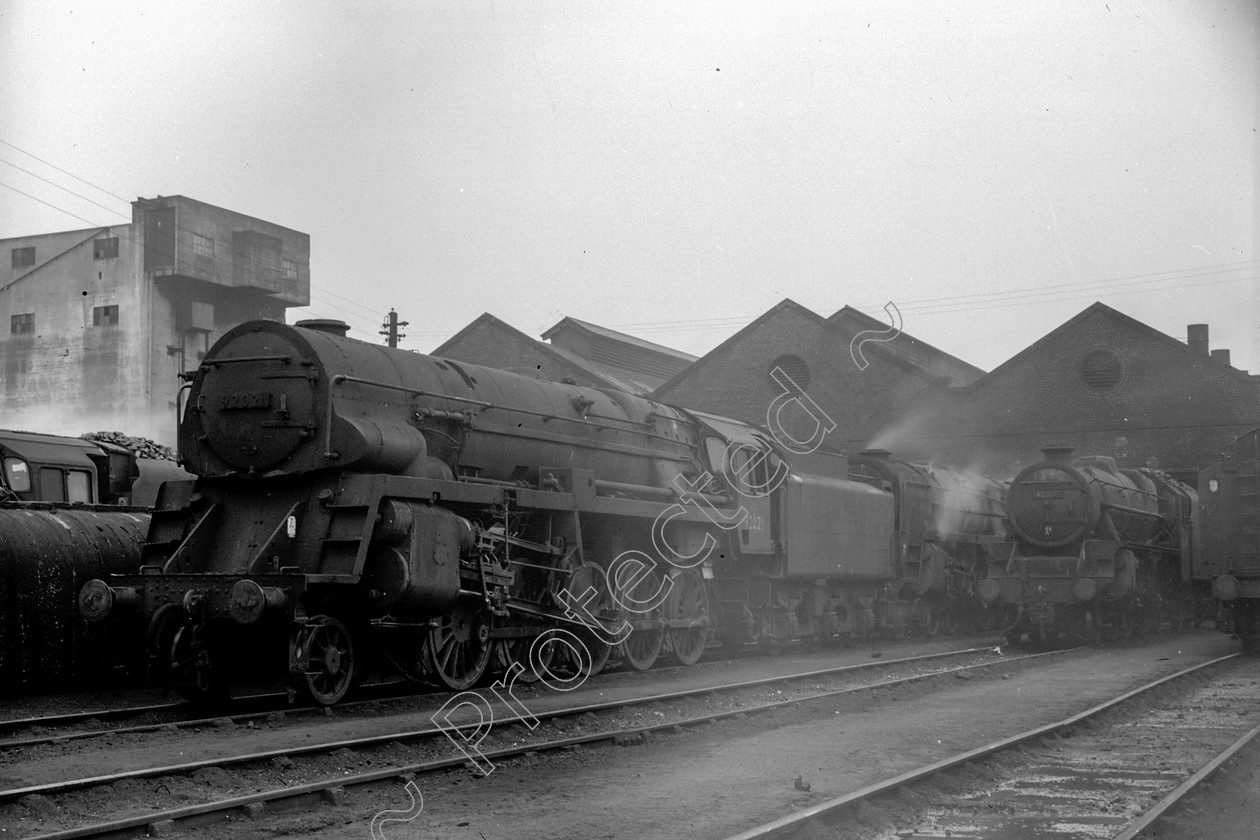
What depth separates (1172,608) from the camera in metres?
26.9

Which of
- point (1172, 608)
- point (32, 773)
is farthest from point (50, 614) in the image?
point (1172, 608)

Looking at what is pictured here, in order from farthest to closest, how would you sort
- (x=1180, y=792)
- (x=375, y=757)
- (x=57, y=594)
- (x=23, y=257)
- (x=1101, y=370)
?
(x=23, y=257)
(x=1101, y=370)
(x=57, y=594)
(x=375, y=757)
(x=1180, y=792)

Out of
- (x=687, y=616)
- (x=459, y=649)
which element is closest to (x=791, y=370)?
(x=687, y=616)

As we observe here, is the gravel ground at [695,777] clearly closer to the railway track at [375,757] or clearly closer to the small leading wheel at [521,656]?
the railway track at [375,757]

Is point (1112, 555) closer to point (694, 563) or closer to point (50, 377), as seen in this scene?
point (694, 563)

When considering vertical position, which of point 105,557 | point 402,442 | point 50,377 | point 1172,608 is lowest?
point 1172,608

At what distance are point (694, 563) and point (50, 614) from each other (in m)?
7.51

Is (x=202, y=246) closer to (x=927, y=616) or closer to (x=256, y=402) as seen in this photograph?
(x=927, y=616)

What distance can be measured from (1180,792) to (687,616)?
8.74 m

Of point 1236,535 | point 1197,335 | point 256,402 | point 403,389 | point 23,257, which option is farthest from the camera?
point 23,257

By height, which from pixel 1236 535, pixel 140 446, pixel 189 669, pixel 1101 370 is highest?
pixel 1101 370

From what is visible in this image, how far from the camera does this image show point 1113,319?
38.6 meters

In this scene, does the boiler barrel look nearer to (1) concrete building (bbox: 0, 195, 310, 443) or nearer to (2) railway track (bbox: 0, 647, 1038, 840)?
(2) railway track (bbox: 0, 647, 1038, 840)

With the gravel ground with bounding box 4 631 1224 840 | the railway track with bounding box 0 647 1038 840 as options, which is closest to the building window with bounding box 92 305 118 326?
the gravel ground with bounding box 4 631 1224 840
